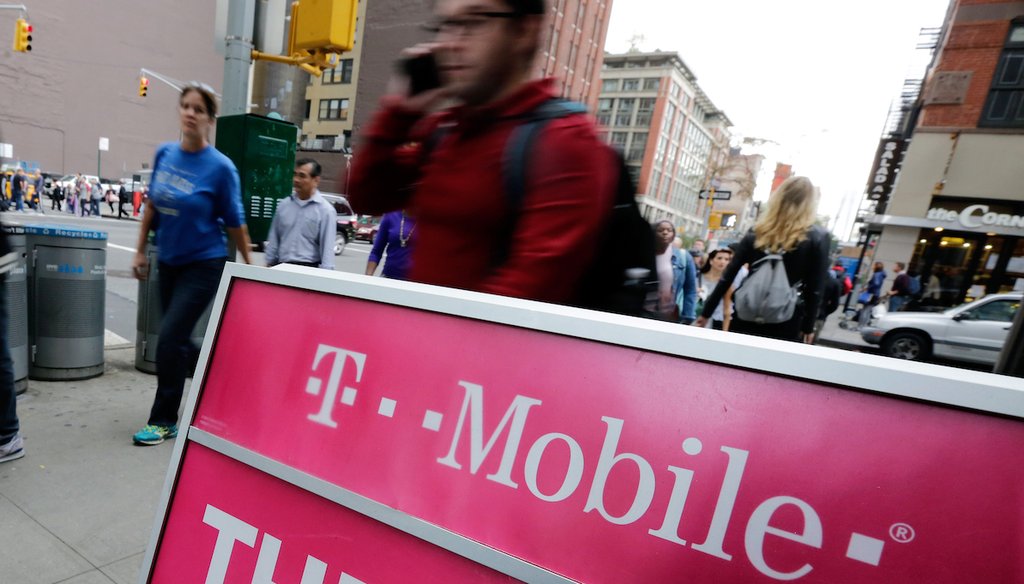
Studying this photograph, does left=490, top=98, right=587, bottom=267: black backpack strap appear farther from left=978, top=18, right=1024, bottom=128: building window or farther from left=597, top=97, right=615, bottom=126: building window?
left=597, top=97, right=615, bottom=126: building window

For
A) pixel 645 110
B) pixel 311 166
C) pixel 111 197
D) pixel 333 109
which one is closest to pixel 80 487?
pixel 311 166

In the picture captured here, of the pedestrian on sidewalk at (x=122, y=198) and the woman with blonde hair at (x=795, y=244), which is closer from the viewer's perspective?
the woman with blonde hair at (x=795, y=244)

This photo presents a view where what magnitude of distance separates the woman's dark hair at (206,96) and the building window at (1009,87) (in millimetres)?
19586

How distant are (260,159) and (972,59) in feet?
64.2

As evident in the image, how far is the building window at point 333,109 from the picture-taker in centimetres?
→ 4506

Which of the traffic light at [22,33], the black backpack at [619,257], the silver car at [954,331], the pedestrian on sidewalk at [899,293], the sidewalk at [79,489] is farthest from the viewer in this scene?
the traffic light at [22,33]

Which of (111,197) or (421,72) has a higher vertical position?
(421,72)

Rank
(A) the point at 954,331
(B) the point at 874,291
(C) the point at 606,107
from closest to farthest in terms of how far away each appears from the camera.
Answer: (A) the point at 954,331 → (B) the point at 874,291 → (C) the point at 606,107

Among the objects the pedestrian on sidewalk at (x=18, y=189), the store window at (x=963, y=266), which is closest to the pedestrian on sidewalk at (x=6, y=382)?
the store window at (x=963, y=266)

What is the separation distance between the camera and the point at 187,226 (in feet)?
9.80

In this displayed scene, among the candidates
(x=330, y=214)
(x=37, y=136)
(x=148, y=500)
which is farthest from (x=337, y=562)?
(x=37, y=136)

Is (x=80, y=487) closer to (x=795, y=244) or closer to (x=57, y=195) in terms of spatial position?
(x=795, y=244)

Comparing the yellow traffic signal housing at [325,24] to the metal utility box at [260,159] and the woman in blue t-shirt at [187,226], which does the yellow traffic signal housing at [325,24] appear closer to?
the metal utility box at [260,159]

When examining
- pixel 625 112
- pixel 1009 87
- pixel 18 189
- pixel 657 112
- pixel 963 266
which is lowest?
pixel 18 189
